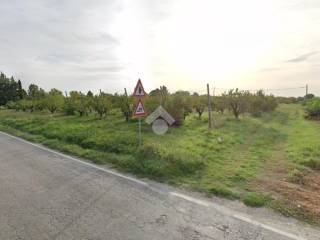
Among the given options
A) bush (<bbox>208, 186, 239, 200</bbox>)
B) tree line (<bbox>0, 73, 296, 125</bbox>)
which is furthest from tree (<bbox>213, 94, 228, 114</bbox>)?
bush (<bbox>208, 186, 239, 200</bbox>)

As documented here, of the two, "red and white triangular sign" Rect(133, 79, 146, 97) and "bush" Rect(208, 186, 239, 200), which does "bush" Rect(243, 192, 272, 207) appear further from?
"red and white triangular sign" Rect(133, 79, 146, 97)

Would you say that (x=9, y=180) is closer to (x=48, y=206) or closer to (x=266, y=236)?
(x=48, y=206)

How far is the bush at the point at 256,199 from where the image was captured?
500 cm

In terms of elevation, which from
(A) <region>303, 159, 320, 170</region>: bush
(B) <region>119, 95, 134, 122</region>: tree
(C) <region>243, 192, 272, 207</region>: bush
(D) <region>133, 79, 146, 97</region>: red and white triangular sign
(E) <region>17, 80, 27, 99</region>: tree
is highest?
(E) <region>17, 80, 27, 99</region>: tree

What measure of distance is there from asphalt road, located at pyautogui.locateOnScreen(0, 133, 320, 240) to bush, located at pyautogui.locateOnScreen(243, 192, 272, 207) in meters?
0.54

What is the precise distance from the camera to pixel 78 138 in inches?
434

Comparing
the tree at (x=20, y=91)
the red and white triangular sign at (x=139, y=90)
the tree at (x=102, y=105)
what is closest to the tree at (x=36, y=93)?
the tree at (x=20, y=91)

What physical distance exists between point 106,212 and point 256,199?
264 centimetres

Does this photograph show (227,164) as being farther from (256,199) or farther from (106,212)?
(106,212)

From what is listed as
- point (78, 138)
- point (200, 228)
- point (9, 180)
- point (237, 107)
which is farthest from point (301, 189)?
point (237, 107)

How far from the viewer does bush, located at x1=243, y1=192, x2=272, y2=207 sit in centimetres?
500

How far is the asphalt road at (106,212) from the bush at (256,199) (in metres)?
0.54

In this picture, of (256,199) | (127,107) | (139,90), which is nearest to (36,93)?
(127,107)

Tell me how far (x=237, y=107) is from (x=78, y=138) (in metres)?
13.5
